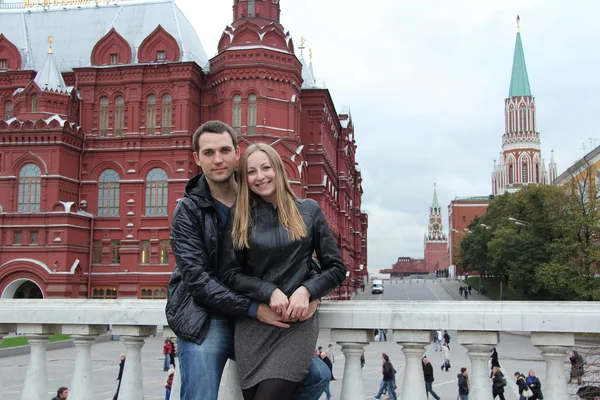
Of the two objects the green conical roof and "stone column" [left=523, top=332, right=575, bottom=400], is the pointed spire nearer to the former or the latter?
the green conical roof

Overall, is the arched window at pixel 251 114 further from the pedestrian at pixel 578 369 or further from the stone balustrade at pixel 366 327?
the pedestrian at pixel 578 369

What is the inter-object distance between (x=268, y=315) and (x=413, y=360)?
143 cm

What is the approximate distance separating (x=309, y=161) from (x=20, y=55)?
2291cm

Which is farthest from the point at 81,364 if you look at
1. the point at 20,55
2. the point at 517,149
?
the point at 517,149

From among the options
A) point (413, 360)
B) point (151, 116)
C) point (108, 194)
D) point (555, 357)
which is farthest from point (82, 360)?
point (151, 116)

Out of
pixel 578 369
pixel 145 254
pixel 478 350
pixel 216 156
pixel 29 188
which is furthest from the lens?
pixel 145 254

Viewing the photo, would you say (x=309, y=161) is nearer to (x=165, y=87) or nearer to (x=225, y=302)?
(x=165, y=87)

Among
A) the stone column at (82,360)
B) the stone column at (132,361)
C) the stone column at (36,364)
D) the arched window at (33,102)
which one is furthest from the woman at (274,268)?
the arched window at (33,102)

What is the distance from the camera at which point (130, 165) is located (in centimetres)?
4506

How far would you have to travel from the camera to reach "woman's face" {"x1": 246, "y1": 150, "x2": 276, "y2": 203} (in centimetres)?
469

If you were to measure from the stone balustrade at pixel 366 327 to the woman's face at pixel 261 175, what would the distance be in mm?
1186

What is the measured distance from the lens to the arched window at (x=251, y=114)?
42.8 meters

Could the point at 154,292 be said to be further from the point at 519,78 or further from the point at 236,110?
the point at 519,78

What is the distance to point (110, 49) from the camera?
47.2 m
